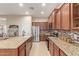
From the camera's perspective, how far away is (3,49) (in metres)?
2.65

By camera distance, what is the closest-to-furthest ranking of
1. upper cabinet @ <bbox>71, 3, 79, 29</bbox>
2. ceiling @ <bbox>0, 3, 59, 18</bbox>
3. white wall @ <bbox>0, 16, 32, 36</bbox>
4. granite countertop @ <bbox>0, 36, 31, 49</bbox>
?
granite countertop @ <bbox>0, 36, 31, 49</bbox>, upper cabinet @ <bbox>71, 3, 79, 29</bbox>, ceiling @ <bbox>0, 3, 59, 18</bbox>, white wall @ <bbox>0, 16, 32, 36</bbox>

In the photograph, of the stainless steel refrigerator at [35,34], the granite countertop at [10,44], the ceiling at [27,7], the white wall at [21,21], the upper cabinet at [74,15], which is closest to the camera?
the granite countertop at [10,44]

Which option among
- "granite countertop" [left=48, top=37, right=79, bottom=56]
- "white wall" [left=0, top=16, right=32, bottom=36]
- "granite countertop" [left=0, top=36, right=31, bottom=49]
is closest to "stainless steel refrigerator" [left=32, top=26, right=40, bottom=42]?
"white wall" [left=0, top=16, right=32, bottom=36]

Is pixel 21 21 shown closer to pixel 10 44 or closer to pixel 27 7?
pixel 27 7

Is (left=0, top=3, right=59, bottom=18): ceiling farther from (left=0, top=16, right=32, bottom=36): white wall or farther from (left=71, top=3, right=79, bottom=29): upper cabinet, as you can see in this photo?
(left=0, top=16, right=32, bottom=36): white wall

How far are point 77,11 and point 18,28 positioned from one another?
8.16m

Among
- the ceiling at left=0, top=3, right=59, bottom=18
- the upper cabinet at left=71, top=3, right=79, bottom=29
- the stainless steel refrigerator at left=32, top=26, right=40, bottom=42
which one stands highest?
Result: the ceiling at left=0, top=3, right=59, bottom=18

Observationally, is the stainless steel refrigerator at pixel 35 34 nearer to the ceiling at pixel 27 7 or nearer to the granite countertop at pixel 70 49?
the ceiling at pixel 27 7

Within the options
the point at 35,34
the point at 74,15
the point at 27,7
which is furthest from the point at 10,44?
the point at 35,34

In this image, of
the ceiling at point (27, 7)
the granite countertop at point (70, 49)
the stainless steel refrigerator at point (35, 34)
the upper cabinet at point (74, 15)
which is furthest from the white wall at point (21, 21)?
the granite countertop at point (70, 49)

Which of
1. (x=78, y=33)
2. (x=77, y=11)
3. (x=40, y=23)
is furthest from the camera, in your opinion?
(x=40, y=23)

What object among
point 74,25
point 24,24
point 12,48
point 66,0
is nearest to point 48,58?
point 66,0

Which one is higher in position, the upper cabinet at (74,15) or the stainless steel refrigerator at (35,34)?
the upper cabinet at (74,15)

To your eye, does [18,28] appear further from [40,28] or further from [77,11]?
[77,11]
